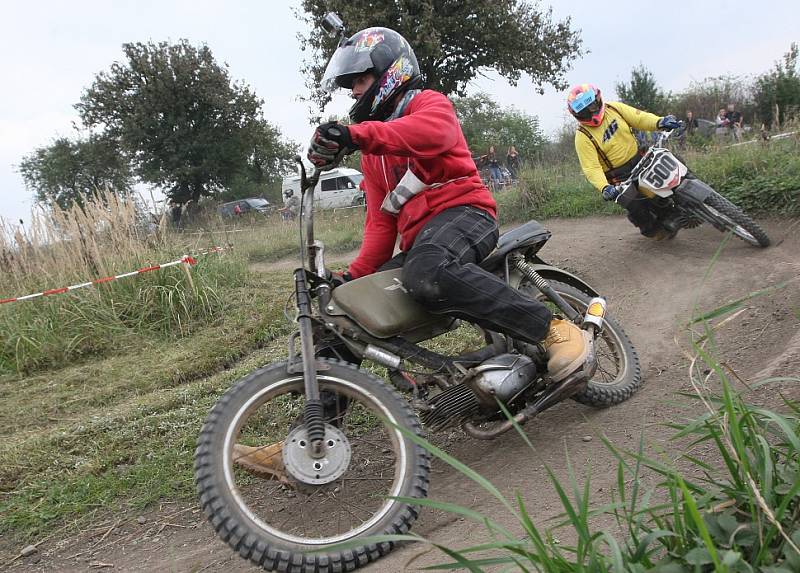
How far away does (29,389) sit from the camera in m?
5.90

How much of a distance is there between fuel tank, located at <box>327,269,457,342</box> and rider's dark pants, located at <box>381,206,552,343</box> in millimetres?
68

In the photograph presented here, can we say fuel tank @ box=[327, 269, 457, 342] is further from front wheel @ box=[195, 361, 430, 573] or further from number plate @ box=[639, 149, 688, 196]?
number plate @ box=[639, 149, 688, 196]

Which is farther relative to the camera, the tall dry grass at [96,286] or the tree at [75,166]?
the tree at [75,166]

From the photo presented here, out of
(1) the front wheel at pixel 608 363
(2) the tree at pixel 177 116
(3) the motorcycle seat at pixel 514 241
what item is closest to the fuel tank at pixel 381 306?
(3) the motorcycle seat at pixel 514 241

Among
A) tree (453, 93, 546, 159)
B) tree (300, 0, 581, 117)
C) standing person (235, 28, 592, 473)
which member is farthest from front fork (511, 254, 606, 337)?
tree (453, 93, 546, 159)

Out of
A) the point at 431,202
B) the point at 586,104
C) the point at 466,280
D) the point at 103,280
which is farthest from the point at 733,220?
the point at 103,280

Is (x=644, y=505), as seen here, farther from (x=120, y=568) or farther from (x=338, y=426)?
(x=120, y=568)

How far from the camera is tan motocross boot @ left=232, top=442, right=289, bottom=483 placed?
8.71ft

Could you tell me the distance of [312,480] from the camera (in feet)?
7.84

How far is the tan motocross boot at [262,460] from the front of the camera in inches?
104

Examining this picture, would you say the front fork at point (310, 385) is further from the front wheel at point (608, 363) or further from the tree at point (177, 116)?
the tree at point (177, 116)

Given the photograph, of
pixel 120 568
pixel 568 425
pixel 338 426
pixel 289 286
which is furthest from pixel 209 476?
pixel 289 286

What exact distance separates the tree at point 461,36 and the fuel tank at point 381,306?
19.2 metres

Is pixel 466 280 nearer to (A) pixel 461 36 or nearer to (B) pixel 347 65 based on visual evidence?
(B) pixel 347 65
